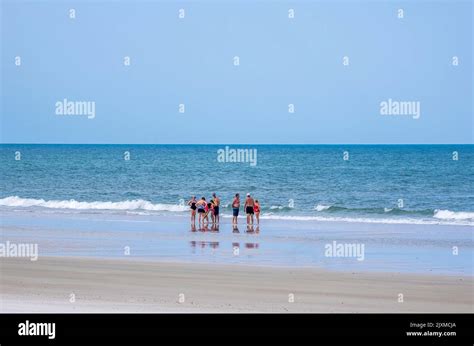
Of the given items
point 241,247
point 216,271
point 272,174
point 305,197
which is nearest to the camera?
point 216,271

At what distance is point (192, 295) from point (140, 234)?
1256cm

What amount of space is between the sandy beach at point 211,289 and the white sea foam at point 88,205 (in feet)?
80.3

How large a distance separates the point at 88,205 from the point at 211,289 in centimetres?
3230

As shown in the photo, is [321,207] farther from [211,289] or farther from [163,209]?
[211,289]

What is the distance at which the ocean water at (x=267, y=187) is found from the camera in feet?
137

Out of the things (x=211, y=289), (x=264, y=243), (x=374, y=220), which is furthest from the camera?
(x=374, y=220)

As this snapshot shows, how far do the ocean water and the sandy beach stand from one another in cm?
1766

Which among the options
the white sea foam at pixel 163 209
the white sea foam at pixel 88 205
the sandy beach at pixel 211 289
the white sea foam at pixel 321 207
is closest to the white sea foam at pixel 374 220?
the white sea foam at pixel 163 209

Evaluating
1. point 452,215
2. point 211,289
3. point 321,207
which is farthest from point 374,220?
point 211,289

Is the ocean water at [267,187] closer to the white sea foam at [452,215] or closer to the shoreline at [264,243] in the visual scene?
the white sea foam at [452,215]

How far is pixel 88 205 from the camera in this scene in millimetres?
47062

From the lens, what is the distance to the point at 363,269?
62.1ft
